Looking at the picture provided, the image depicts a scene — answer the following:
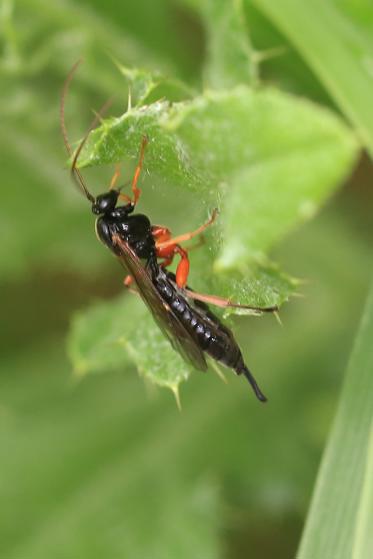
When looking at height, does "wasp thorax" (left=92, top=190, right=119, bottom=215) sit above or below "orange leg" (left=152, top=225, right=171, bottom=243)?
above

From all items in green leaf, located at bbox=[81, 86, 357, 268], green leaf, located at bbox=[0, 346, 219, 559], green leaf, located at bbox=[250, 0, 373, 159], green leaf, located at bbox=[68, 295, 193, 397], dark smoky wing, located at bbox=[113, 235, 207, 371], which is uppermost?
green leaf, located at bbox=[81, 86, 357, 268]

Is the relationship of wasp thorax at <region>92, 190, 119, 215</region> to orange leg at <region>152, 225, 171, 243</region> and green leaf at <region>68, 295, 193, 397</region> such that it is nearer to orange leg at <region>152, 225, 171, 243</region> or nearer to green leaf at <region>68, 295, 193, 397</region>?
orange leg at <region>152, 225, 171, 243</region>

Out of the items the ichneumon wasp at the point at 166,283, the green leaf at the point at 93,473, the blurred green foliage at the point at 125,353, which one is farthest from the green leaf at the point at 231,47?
the green leaf at the point at 93,473

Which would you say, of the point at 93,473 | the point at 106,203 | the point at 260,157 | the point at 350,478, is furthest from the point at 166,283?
the point at 93,473

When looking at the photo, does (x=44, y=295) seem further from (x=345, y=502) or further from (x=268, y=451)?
(x=345, y=502)

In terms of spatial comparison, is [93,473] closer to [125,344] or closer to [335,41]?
[125,344]

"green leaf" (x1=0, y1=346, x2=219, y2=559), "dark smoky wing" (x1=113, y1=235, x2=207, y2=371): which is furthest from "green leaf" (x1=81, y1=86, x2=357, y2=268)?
"green leaf" (x1=0, y1=346, x2=219, y2=559)

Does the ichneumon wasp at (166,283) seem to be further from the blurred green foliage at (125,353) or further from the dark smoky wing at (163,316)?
the blurred green foliage at (125,353)

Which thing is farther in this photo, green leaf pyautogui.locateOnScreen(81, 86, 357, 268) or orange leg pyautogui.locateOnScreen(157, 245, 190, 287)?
orange leg pyautogui.locateOnScreen(157, 245, 190, 287)
